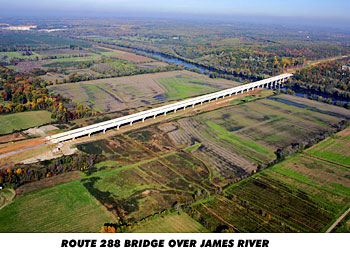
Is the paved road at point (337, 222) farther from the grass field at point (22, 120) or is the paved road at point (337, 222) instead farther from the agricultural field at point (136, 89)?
the grass field at point (22, 120)

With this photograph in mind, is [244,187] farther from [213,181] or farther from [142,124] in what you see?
[142,124]

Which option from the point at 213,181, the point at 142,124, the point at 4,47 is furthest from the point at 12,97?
the point at 4,47

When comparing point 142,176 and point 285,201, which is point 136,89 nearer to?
point 142,176

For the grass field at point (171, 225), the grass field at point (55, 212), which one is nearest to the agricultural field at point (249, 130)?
the grass field at point (171, 225)

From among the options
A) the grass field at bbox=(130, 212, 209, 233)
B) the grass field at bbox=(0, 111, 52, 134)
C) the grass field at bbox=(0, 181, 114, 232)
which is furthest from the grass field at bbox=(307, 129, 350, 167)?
the grass field at bbox=(0, 111, 52, 134)

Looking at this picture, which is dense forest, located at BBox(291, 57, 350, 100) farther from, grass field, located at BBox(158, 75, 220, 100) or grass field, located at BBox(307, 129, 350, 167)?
grass field, located at BBox(307, 129, 350, 167)

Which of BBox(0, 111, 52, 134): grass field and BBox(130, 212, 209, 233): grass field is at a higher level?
BBox(0, 111, 52, 134): grass field
